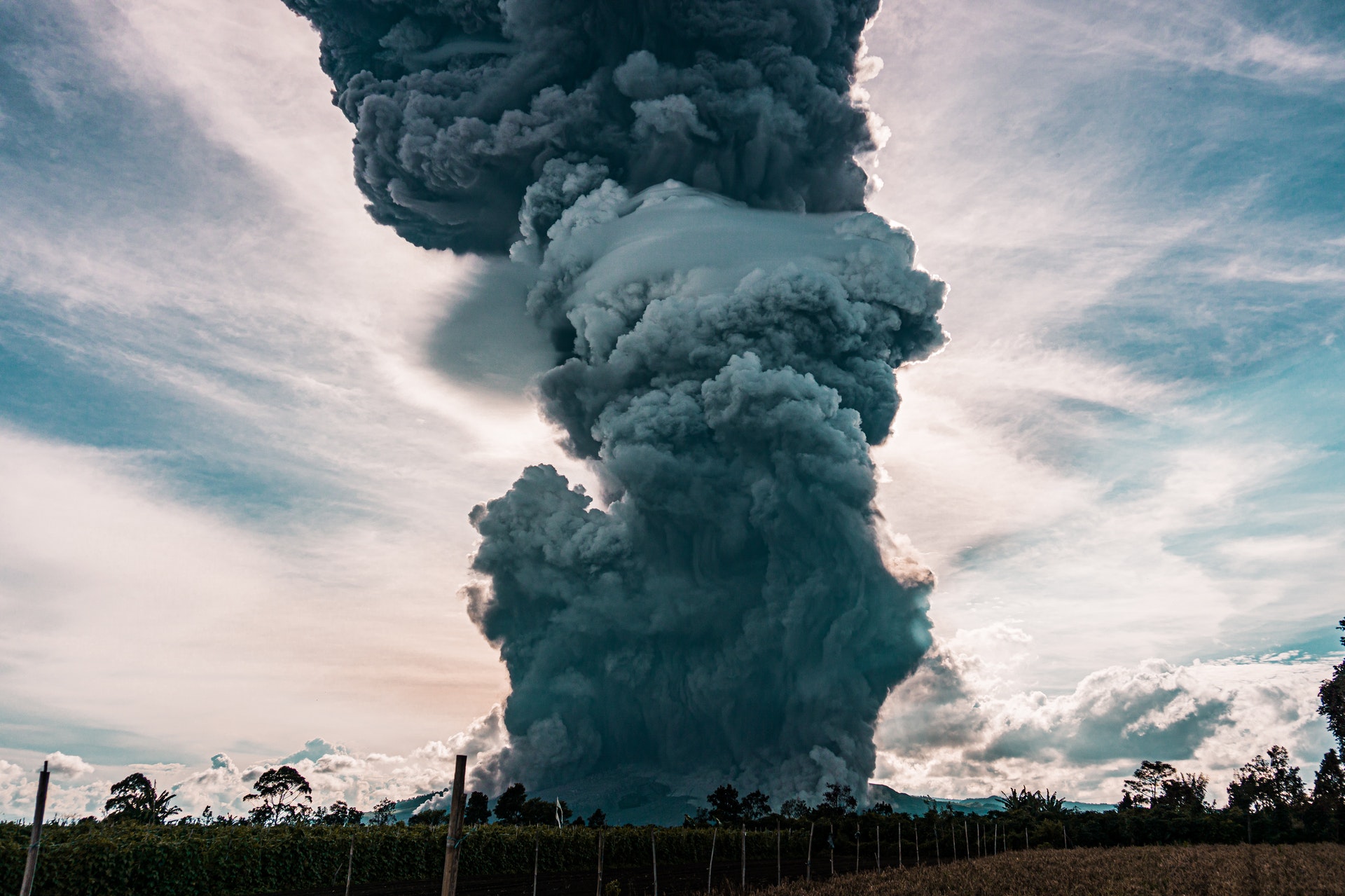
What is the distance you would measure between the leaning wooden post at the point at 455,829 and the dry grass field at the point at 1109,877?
1807 cm

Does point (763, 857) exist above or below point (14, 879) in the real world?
below

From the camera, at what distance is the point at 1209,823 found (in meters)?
75.0

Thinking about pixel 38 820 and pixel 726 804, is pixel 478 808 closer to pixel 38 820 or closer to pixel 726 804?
pixel 726 804

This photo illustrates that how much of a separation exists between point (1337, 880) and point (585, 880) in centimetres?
3278

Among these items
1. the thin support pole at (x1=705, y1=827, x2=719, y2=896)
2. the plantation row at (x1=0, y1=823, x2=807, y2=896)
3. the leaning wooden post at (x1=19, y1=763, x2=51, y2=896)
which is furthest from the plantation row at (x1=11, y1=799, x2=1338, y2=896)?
the leaning wooden post at (x1=19, y1=763, x2=51, y2=896)

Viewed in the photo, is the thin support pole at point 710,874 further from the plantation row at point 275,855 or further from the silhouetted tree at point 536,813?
the silhouetted tree at point 536,813

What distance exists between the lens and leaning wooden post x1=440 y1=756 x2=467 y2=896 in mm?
10211

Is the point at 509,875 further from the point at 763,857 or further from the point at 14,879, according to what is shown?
the point at 14,879

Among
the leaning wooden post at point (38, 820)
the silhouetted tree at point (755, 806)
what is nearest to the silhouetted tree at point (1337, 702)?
the silhouetted tree at point (755, 806)

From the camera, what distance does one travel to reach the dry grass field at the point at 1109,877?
28062 millimetres

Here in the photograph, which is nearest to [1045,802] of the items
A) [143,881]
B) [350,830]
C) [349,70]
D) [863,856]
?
[863,856]

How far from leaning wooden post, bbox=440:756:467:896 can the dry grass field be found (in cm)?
1807

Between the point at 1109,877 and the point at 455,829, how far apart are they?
32.3 meters

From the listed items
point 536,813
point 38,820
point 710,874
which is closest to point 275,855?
point 710,874
